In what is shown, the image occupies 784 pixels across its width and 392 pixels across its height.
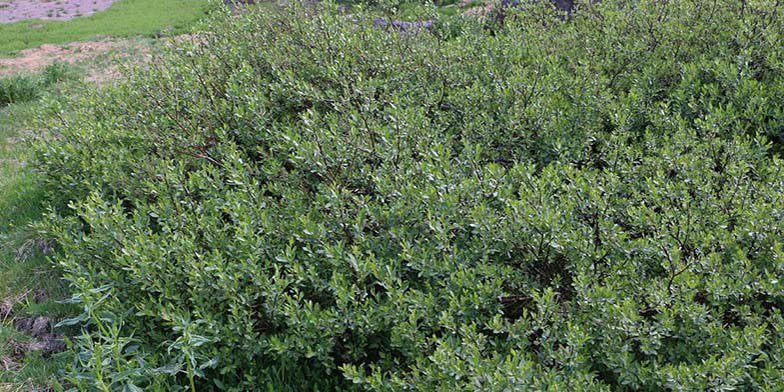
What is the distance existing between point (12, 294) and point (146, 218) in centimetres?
152

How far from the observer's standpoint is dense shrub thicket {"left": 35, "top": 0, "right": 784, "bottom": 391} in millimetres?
2602

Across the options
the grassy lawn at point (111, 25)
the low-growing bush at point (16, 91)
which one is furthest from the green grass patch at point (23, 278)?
the grassy lawn at point (111, 25)

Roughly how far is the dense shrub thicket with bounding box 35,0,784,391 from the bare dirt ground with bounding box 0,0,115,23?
55.4 feet

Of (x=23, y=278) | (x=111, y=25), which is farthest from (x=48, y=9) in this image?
(x=23, y=278)

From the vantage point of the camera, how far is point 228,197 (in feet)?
11.1

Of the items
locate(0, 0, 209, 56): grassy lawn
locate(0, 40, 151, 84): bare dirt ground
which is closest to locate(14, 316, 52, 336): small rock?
locate(0, 40, 151, 84): bare dirt ground

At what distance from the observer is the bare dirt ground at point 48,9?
19062 mm

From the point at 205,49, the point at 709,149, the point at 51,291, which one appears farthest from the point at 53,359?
the point at 709,149

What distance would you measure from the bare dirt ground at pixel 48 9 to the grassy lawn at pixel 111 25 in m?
0.92

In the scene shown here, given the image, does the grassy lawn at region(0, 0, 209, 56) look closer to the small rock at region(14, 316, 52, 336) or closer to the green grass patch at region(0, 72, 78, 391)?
the green grass patch at region(0, 72, 78, 391)

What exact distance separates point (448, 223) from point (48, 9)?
21.2 meters

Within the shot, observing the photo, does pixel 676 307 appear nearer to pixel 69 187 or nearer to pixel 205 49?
pixel 69 187

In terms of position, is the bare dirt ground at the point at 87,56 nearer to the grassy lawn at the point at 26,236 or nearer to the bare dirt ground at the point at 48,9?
the grassy lawn at the point at 26,236

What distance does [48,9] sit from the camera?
19953mm
